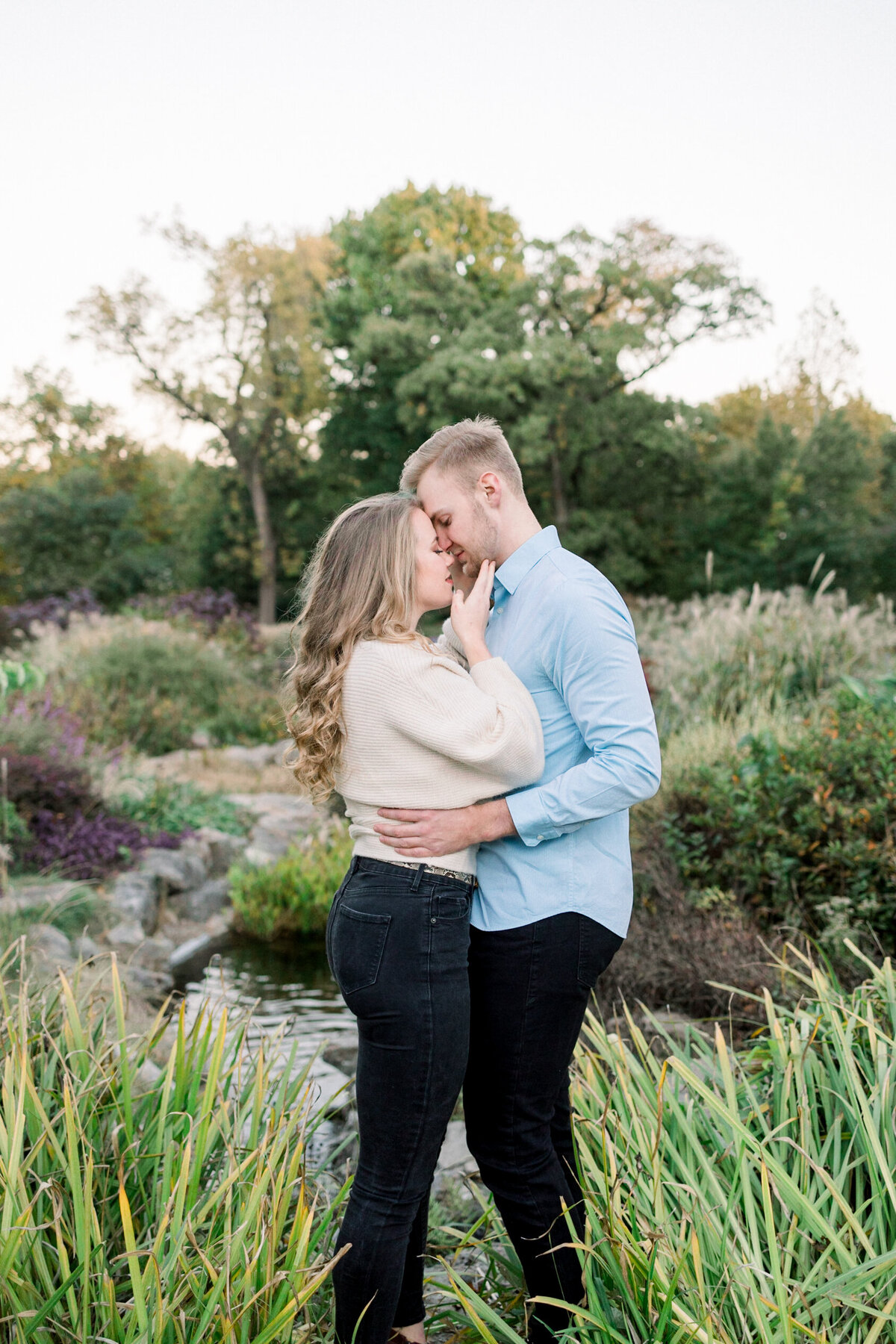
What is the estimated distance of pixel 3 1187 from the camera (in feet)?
5.65

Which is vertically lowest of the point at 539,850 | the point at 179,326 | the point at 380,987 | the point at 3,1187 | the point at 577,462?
the point at 3,1187

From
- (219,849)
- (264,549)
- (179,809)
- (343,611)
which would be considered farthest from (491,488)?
(264,549)

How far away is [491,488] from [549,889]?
34.8 inches

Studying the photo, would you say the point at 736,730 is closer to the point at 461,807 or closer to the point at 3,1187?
the point at 461,807

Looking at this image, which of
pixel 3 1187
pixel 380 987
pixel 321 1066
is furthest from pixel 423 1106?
pixel 321 1066

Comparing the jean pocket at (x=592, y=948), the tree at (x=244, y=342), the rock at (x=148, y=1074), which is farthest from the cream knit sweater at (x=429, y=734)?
the tree at (x=244, y=342)

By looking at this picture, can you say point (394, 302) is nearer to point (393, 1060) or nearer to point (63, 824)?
point (63, 824)

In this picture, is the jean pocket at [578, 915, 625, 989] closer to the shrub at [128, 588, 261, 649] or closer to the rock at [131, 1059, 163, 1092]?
the rock at [131, 1059, 163, 1092]

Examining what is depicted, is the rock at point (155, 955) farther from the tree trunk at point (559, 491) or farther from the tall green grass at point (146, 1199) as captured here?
the tree trunk at point (559, 491)

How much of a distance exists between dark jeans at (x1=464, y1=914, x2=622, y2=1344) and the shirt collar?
0.73 metres

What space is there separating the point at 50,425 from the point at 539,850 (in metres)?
41.8

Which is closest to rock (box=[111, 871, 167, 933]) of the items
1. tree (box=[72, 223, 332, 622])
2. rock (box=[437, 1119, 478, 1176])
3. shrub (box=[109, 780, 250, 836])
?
shrub (box=[109, 780, 250, 836])

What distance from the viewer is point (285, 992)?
521 centimetres

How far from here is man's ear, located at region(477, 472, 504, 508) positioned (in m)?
2.12
